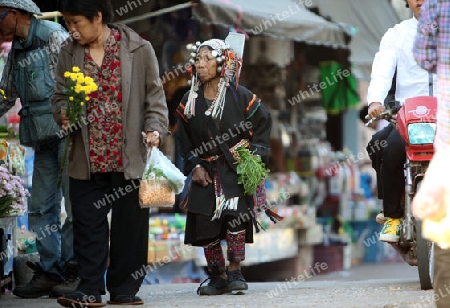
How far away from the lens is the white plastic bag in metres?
6.45

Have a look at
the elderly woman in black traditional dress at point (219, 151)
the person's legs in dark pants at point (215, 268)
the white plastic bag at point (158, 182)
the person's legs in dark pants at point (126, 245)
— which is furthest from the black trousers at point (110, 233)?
the person's legs in dark pants at point (215, 268)

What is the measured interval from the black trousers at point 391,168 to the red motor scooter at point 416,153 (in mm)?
81

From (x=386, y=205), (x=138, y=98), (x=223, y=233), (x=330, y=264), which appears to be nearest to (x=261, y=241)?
(x=330, y=264)

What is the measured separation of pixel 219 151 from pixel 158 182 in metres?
1.48

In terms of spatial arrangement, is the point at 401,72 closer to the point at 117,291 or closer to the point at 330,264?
the point at 117,291

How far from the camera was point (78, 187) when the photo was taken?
22.0 feet

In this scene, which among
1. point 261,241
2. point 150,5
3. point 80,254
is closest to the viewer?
point 80,254

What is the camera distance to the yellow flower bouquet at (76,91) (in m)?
6.42

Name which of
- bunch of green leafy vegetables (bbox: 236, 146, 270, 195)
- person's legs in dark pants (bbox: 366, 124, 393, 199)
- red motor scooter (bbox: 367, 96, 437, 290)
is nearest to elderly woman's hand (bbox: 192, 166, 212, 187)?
bunch of green leafy vegetables (bbox: 236, 146, 270, 195)

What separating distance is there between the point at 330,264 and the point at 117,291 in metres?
7.74

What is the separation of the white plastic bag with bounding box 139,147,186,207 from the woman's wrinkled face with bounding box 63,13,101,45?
2.75 feet

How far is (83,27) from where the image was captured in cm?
659

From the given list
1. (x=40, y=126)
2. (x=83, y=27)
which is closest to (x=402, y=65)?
(x=83, y=27)

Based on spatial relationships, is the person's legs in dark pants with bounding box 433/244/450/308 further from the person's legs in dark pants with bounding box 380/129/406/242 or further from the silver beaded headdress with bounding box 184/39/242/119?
the silver beaded headdress with bounding box 184/39/242/119
